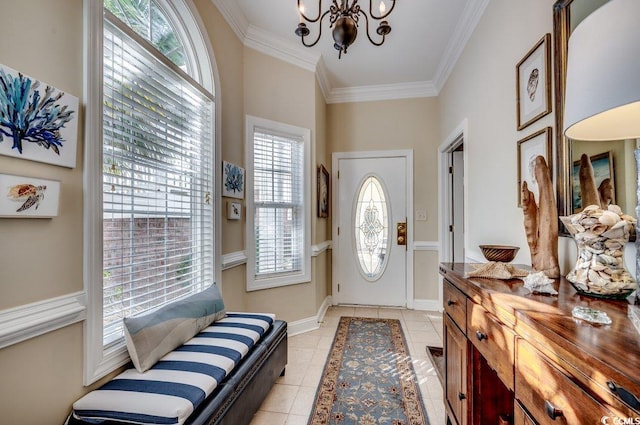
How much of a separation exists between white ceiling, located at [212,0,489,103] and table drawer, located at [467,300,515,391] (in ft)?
7.44

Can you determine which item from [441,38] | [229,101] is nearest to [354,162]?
[441,38]

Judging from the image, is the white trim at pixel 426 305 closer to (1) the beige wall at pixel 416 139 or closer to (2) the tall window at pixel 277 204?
(1) the beige wall at pixel 416 139

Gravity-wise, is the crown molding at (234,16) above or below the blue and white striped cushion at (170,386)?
above

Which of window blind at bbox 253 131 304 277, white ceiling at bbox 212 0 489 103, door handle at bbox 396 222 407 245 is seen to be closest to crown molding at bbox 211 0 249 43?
white ceiling at bbox 212 0 489 103

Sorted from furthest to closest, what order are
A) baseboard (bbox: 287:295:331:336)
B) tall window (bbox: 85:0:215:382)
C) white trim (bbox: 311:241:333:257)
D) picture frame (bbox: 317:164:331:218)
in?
picture frame (bbox: 317:164:331:218)
white trim (bbox: 311:241:333:257)
baseboard (bbox: 287:295:331:336)
tall window (bbox: 85:0:215:382)

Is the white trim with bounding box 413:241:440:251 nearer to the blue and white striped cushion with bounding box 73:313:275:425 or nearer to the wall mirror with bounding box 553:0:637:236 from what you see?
the wall mirror with bounding box 553:0:637:236

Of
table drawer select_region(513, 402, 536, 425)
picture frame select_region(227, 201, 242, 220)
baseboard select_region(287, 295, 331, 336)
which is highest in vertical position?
picture frame select_region(227, 201, 242, 220)

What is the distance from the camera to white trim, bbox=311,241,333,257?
3157mm

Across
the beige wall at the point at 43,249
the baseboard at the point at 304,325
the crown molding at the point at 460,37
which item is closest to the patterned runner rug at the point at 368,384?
the baseboard at the point at 304,325

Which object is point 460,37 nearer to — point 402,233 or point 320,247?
point 402,233

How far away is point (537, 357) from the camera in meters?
0.74

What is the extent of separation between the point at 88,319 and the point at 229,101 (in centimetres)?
188

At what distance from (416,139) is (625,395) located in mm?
3609

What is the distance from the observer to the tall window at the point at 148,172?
135 cm
